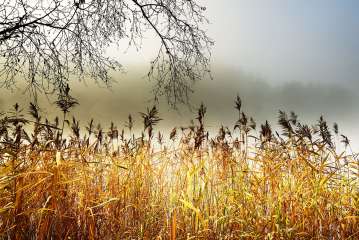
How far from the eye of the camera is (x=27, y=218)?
3014mm

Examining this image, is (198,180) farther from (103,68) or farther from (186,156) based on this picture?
(103,68)

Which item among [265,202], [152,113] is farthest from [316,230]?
[152,113]

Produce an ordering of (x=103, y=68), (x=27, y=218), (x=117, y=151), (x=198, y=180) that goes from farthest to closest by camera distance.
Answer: (x=103, y=68)
(x=117, y=151)
(x=198, y=180)
(x=27, y=218)

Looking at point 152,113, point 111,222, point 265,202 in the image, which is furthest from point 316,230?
point 152,113

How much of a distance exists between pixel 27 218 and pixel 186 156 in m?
1.81

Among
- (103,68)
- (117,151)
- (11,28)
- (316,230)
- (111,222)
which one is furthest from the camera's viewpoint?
(103,68)

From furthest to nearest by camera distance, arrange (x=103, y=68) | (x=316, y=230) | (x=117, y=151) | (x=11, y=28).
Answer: (x=103, y=68)
(x=11, y=28)
(x=117, y=151)
(x=316, y=230)

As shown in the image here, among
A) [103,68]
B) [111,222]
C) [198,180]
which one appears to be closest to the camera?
[111,222]

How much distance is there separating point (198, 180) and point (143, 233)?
2.37 ft

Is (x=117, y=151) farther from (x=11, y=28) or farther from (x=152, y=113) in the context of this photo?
(x=11, y=28)

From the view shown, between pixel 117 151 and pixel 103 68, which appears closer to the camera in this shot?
pixel 117 151

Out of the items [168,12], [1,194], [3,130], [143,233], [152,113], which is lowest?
[143,233]

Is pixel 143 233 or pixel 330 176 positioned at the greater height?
pixel 330 176

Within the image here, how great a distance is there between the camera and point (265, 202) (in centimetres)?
387
